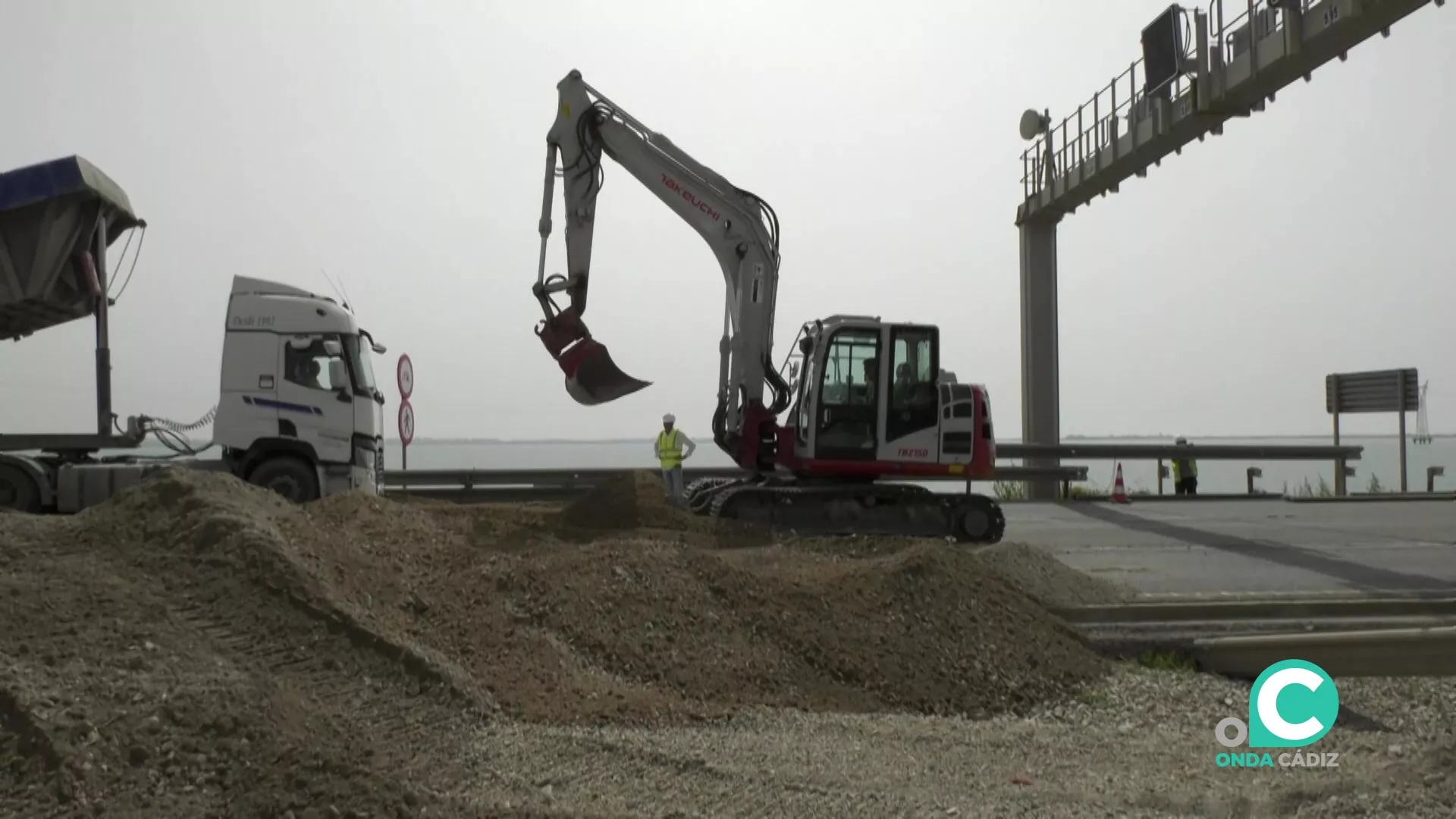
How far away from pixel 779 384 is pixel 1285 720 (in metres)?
8.74

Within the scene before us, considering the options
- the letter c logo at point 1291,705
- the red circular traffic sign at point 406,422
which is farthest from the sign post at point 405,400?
the letter c logo at point 1291,705

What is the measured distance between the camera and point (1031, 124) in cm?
2377

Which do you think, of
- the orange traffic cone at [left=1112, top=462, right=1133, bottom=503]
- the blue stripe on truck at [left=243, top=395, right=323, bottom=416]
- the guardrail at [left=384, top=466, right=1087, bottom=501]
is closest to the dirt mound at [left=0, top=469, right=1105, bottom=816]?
the blue stripe on truck at [left=243, top=395, right=323, bottom=416]

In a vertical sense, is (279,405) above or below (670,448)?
above

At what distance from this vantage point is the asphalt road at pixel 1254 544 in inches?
419

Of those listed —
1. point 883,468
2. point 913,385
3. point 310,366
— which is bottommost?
point 883,468

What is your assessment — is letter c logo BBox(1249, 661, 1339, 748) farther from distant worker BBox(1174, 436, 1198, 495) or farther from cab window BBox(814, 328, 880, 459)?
distant worker BBox(1174, 436, 1198, 495)

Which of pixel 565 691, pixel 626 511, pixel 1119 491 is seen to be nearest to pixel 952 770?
pixel 565 691

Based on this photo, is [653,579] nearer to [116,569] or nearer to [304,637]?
[304,637]

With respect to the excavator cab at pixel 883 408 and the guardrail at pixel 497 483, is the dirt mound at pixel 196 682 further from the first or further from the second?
the guardrail at pixel 497 483

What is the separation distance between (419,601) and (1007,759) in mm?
3499

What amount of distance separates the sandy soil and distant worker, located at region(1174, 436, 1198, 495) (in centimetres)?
1701

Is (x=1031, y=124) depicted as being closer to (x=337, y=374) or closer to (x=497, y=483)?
(x=497, y=483)

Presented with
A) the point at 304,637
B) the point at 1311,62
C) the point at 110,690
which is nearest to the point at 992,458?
the point at 1311,62
